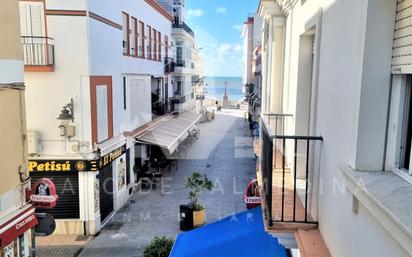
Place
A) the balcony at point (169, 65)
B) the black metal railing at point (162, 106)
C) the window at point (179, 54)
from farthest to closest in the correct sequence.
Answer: the window at point (179, 54) < the balcony at point (169, 65) < the black metal railing at point (162, 106)

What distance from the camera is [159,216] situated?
635 inches

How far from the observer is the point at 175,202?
18.0 metres

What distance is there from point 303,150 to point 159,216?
10.7 m

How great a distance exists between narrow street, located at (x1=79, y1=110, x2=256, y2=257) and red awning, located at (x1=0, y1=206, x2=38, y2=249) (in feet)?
15.4

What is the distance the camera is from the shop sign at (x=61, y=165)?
13695 millimetres

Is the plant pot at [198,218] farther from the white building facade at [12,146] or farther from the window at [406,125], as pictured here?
the window at [406,125]

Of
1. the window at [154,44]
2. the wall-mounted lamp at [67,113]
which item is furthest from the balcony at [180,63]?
the wall-mounted lamp at [67,113]

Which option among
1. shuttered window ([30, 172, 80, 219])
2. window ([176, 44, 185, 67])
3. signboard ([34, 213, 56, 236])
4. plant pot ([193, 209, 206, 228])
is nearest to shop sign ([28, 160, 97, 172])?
shuttered window ([30, 172, 80, 219])

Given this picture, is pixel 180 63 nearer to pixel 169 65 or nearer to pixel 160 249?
pixel 169 65

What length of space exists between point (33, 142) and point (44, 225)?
5.67 m

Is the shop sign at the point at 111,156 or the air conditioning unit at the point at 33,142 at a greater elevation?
the air conditioning unit at the point at 33,142

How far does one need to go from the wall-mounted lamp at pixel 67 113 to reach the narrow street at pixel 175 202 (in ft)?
14.1

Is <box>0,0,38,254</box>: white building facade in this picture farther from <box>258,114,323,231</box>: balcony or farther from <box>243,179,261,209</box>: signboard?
<box>243,179,261,209</box>: signboard

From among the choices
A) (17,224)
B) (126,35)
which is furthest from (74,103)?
(17,224)
